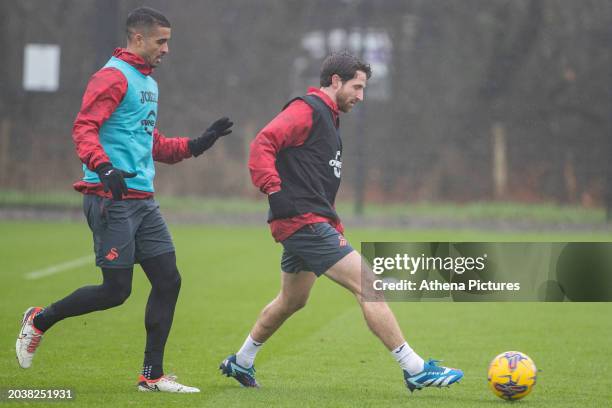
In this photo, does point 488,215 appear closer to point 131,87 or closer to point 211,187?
point 211,187

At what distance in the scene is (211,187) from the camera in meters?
22.5

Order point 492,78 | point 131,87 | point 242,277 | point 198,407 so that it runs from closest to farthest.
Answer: point 198,407, point 131,87, point 242,277, point 492,78

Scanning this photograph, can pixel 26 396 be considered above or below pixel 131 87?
below

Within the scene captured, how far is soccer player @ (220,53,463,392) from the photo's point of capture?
6.48 m

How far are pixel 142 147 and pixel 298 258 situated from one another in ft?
3.81

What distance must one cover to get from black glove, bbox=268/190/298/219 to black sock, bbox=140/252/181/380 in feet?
2.60

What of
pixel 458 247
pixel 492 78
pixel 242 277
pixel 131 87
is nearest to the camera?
pixel 131 87

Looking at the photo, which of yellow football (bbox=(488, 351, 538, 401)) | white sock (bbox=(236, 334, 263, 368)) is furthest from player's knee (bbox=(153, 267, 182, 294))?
yellow football (bbox=(488, 351, 538, 401))

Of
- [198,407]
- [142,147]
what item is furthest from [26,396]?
[142,147]

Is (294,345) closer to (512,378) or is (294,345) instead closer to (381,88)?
(512,378)

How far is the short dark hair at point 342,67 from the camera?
22.4 ft

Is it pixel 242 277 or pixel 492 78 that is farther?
pixel 492 78

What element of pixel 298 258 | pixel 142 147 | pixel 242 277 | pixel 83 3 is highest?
pixel 83 3

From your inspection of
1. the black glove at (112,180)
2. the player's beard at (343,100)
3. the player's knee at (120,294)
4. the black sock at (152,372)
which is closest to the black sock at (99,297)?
the player's knee at (120,294)
